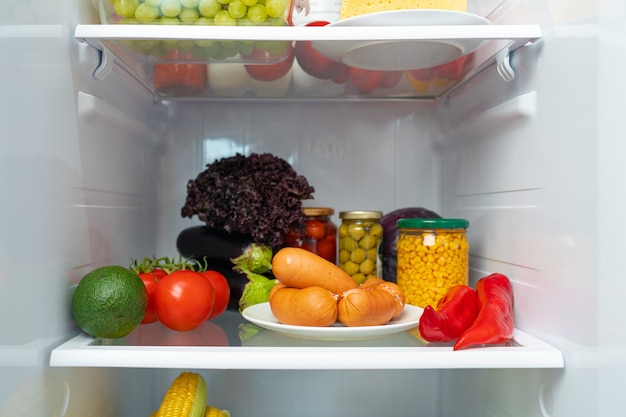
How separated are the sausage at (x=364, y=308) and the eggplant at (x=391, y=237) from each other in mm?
330

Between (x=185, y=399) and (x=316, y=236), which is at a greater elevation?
(x=316, y=236)

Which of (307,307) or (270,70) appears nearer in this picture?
(307,307)

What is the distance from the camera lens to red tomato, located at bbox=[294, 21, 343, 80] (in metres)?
1.22

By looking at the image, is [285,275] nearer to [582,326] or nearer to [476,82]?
[582,326]

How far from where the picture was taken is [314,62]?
4.07 ft

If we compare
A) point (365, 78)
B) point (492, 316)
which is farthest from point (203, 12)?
point (492, 316)

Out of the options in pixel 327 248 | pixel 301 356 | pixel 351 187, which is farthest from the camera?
pixel 351 187

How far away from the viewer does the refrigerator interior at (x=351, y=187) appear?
770 millimetres

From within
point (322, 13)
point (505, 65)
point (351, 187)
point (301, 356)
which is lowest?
point (301, 356)

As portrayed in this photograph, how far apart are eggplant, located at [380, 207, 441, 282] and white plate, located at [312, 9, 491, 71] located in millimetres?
323

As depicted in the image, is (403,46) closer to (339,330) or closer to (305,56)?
(305,56)

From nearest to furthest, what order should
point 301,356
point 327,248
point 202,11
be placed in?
1. point 301,356
2. point 202,11
3. point 327,248

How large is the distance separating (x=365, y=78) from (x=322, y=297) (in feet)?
1.90

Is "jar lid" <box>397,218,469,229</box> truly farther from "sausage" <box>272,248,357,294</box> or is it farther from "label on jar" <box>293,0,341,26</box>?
"label on jar" <box>293,0,341,26</box>
